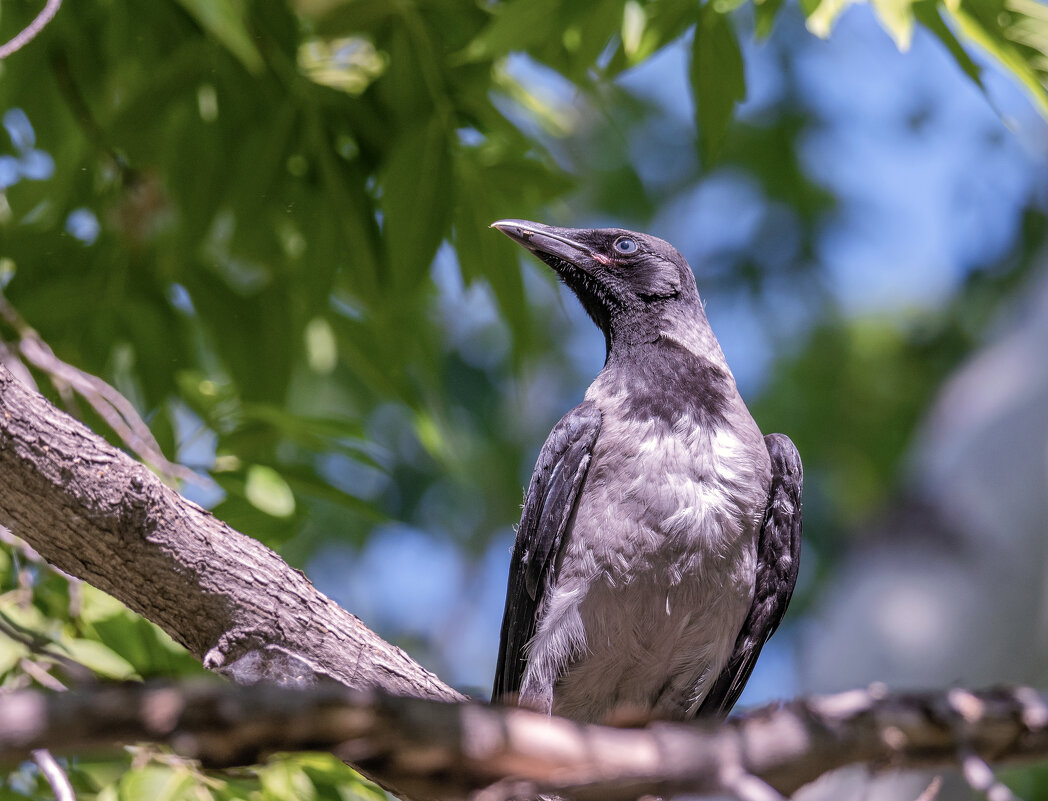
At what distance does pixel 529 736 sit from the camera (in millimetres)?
1233

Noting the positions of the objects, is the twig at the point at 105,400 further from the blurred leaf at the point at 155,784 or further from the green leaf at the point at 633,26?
the green leaf at the point at 633,26

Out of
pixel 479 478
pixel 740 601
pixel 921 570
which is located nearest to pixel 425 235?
pixel 740 601

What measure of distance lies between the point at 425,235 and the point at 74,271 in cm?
138

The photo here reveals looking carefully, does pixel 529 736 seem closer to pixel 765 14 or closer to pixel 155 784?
pixel 155 784

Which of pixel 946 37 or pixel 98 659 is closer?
pixel 98 659

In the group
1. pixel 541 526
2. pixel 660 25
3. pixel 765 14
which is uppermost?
pixel 765 14

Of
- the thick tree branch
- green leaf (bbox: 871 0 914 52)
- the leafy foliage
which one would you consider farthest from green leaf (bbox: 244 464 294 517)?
green leaf (bbox: 871 0 914 52)

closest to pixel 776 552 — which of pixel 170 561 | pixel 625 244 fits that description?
pixel 625 244

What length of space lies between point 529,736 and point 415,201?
8.12 ft

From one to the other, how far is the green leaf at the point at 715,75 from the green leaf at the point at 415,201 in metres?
0.88

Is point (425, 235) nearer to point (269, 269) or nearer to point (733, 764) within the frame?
point (269, 269)

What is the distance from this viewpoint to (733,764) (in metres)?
1.26

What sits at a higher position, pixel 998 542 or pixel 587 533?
pixel 587 533

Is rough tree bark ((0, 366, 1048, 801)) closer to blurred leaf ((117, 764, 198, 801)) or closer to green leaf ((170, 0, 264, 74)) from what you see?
blurred leaf ((117, 764, 198, 801))
